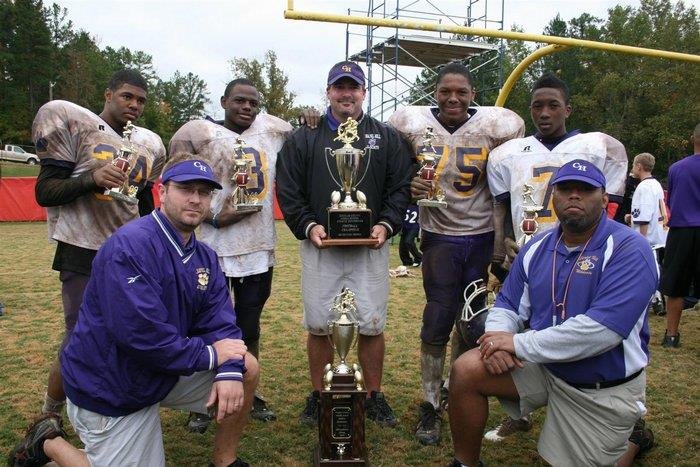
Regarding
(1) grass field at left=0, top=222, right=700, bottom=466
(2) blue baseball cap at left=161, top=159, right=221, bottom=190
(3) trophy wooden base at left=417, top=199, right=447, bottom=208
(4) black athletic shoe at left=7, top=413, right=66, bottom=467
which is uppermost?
(2) blue baseball cap at left=161, top=159, right=221, bottom=190

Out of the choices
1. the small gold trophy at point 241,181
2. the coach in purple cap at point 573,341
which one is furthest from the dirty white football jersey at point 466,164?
the small gold trophy at point 241,181

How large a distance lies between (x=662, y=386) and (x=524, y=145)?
2807 millimetres

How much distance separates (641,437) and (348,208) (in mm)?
2459

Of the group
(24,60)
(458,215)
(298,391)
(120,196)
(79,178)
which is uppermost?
(24,60)

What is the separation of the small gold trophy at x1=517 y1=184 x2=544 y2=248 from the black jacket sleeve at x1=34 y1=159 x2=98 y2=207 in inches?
110

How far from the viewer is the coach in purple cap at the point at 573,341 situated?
2.96 m

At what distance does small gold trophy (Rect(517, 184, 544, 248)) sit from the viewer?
383cm

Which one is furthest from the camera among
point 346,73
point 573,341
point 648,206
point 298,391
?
point 648,206

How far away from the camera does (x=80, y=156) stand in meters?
3.96

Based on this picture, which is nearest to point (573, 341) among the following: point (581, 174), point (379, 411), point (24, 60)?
point (581, 174)

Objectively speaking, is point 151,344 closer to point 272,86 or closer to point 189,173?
point 189,173

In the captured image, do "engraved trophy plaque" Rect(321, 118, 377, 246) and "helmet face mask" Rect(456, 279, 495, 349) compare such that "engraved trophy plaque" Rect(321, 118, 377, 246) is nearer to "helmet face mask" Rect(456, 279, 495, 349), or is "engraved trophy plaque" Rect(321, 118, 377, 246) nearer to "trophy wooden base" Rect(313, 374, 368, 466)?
"helmet face mask" Rect(456, 279, 495, 349)

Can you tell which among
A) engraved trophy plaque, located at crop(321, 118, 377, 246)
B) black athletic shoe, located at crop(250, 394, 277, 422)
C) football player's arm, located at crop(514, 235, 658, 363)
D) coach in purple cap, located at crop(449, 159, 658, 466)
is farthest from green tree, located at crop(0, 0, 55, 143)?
football player's arm, located at crop(514, 235, 658, 363)

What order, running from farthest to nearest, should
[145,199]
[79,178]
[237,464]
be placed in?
[145,199], [79,178], [237,464]
